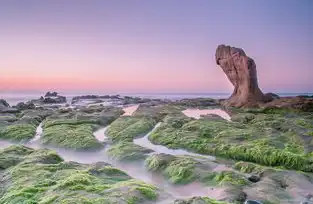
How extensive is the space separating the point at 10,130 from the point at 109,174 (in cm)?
1146

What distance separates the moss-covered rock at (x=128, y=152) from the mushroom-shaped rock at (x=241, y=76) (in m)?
21.5

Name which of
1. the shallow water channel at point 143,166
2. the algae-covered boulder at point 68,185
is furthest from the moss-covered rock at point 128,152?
the algae-covered boulder at point 68,185

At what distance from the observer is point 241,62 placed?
35250 millimetres

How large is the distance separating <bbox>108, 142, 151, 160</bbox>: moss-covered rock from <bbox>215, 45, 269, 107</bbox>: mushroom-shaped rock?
21.5 metres

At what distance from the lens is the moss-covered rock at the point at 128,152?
11.7 meters

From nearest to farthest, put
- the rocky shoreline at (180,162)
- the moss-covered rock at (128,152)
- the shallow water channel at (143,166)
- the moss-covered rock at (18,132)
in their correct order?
the rocky shoreline at (180,162), the shallow water channel at (143,166), the moss-covered rock at (128,152), the moss-covered rock at (18,132)

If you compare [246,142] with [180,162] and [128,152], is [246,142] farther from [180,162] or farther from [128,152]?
[128,152]

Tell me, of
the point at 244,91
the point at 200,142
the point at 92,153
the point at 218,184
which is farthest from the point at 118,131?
the point at 244,91

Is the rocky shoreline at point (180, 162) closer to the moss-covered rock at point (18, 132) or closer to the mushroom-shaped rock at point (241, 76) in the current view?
the moss-covered rock at point (18, 132)

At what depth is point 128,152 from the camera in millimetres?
12039

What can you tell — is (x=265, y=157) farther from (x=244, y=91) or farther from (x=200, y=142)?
(x=244, y=91)

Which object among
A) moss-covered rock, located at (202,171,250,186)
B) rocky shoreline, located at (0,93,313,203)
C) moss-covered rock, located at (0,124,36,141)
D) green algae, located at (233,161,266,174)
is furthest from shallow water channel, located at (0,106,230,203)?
green algae, located at (233,161,266,174)

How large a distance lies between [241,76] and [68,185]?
3068 cm

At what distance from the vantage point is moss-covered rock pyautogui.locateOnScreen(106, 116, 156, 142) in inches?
634
